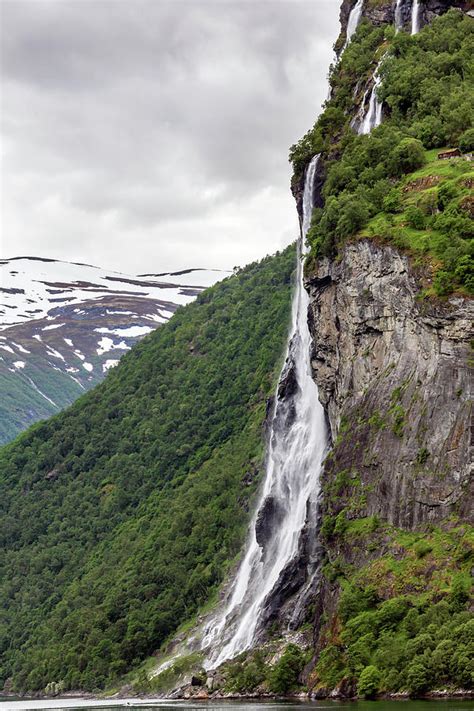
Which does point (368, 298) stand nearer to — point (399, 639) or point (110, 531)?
point (399, 639)

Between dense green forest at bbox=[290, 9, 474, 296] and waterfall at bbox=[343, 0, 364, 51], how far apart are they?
21.1 feet

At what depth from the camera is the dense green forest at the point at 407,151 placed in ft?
312

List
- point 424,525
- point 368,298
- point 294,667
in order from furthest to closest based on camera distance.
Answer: point 368,298 < point 294,667 < point 424,525

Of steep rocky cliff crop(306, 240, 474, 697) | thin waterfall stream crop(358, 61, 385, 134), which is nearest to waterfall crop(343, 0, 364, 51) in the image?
thin waterfall stream crop(358, 61, 385, 134)

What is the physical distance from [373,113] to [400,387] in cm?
4117

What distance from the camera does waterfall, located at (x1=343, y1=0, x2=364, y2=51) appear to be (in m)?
146

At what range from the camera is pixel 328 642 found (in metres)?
87.9

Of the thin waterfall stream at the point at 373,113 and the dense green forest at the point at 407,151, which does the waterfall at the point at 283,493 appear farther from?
the dense green forest at the point at 407,151

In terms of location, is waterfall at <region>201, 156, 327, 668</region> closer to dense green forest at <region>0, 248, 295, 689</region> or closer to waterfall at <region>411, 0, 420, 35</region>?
dense green forest at <region>0, 248, 295, 689</region>

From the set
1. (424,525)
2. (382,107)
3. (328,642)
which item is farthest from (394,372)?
(382,107)

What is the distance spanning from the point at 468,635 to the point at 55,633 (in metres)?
99.9

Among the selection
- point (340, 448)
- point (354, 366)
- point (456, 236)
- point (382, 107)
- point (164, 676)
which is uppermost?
point (382, 107)

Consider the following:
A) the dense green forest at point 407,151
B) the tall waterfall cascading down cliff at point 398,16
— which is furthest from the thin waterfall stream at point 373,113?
the tall waterfall cascading down cliff at point 398,16

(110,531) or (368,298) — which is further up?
(368,298)
